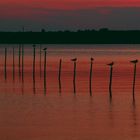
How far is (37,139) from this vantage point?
28.2 m

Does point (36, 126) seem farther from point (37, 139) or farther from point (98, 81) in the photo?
point (98, 81)

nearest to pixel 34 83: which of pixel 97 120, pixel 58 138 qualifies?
pixel 97 120

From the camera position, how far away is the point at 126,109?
1497 inches

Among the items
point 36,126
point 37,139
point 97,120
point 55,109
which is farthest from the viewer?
point 55,109

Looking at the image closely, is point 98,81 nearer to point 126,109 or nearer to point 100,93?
point 100,93

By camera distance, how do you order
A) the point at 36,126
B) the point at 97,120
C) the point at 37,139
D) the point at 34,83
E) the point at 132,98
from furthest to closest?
the point at 34,83 < the point at 132,98 < the point at 97,120 < the point at 36,126 < the point at 37,139

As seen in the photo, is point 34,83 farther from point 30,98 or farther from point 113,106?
point 113,106

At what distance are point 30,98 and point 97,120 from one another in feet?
32.3

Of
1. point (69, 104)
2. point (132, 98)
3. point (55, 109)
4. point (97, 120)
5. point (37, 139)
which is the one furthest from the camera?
point (132, 98)

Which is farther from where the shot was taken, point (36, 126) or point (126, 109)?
point (126, 109)

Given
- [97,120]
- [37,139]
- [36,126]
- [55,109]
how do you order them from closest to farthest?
1. [37,139]
2. [36,126]
3. [97,120]
4. [55,109]

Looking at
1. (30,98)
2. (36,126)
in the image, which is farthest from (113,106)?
(36,126)

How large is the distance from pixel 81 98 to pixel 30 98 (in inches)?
118

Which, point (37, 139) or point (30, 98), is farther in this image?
point (30, 98)
